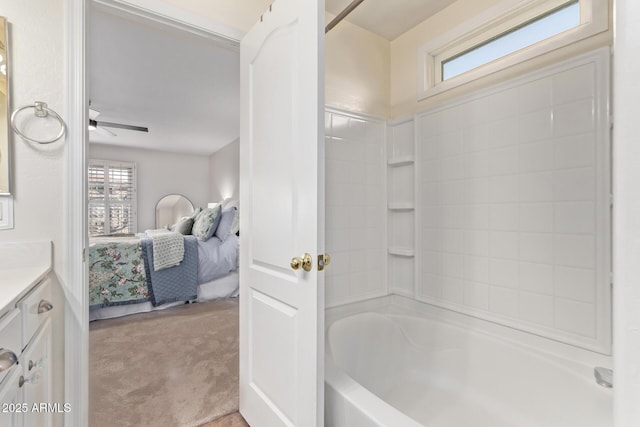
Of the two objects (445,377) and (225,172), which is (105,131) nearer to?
(225,172)

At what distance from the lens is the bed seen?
9.67 feet

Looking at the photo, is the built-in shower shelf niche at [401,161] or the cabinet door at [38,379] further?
the built-in shower shelf niche at [401,161]

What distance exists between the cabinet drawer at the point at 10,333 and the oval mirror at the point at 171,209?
6.54m

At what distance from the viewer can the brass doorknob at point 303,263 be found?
41.6 inches

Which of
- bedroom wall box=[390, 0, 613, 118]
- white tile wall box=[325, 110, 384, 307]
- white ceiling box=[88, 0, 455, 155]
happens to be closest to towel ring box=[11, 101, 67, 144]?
white ceiling box=[88, 0, 455, 155]

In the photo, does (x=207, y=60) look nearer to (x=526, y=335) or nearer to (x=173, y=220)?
(x=526, y=335)

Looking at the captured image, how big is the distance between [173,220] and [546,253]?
710 centimetres

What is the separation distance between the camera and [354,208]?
2.03 meters

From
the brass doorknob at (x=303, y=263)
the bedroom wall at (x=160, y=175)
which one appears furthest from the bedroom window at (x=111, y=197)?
the brass doorknob at (x=303, y=263)

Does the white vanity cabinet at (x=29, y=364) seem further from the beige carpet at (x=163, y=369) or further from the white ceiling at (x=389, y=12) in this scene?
the white ceiling at (x=389, y=12)

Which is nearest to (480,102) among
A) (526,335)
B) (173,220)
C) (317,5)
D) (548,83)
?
(548,83)

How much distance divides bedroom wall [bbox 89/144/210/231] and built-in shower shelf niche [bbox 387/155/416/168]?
5.94 metres

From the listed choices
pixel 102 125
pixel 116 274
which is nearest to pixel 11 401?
pixel 116 274

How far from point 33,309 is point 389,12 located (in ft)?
7.57
